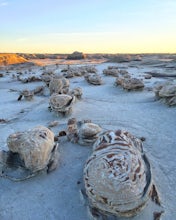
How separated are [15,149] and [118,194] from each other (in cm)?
183

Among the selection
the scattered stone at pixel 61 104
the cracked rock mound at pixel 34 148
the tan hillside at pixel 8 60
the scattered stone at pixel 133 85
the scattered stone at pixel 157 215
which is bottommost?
the tan hillside at pixel 8 60

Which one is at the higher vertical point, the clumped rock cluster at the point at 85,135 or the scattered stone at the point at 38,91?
the clumped rock cluster at the point at 85,135

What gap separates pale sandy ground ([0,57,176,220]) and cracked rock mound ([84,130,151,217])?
0.82 ft

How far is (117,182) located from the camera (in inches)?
115

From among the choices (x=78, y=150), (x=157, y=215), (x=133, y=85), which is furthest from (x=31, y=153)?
(x=133, y=85)

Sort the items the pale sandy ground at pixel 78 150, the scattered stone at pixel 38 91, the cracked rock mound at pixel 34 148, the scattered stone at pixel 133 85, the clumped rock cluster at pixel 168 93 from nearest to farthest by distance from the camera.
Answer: the pale sandy ground at pixel 78 150
the cracked rock mound at pixel 34 148
the clumped rock cluster at pixel 168 93
the scattered stone at pixel 133 85
the scattered stone at pixel 38 91

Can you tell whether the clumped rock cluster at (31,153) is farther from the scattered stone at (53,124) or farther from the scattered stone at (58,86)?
the scattered stone at (58,86)

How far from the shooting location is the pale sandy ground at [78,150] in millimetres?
3371

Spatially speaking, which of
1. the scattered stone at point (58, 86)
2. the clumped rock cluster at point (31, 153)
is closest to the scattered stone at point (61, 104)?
the scattered stone at point (58, 86)

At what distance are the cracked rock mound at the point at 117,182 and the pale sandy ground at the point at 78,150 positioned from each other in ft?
0.82

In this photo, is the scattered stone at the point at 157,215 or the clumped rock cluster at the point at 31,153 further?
the clumped rock cluster at the point at 31,153

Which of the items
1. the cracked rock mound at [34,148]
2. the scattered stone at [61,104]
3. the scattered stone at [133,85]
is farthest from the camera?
the scattered stone at [133,85]

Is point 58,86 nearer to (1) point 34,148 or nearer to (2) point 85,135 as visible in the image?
(2) point 85,135

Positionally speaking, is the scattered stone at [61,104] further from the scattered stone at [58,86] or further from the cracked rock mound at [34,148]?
the cracked rock mound at [34,148]
